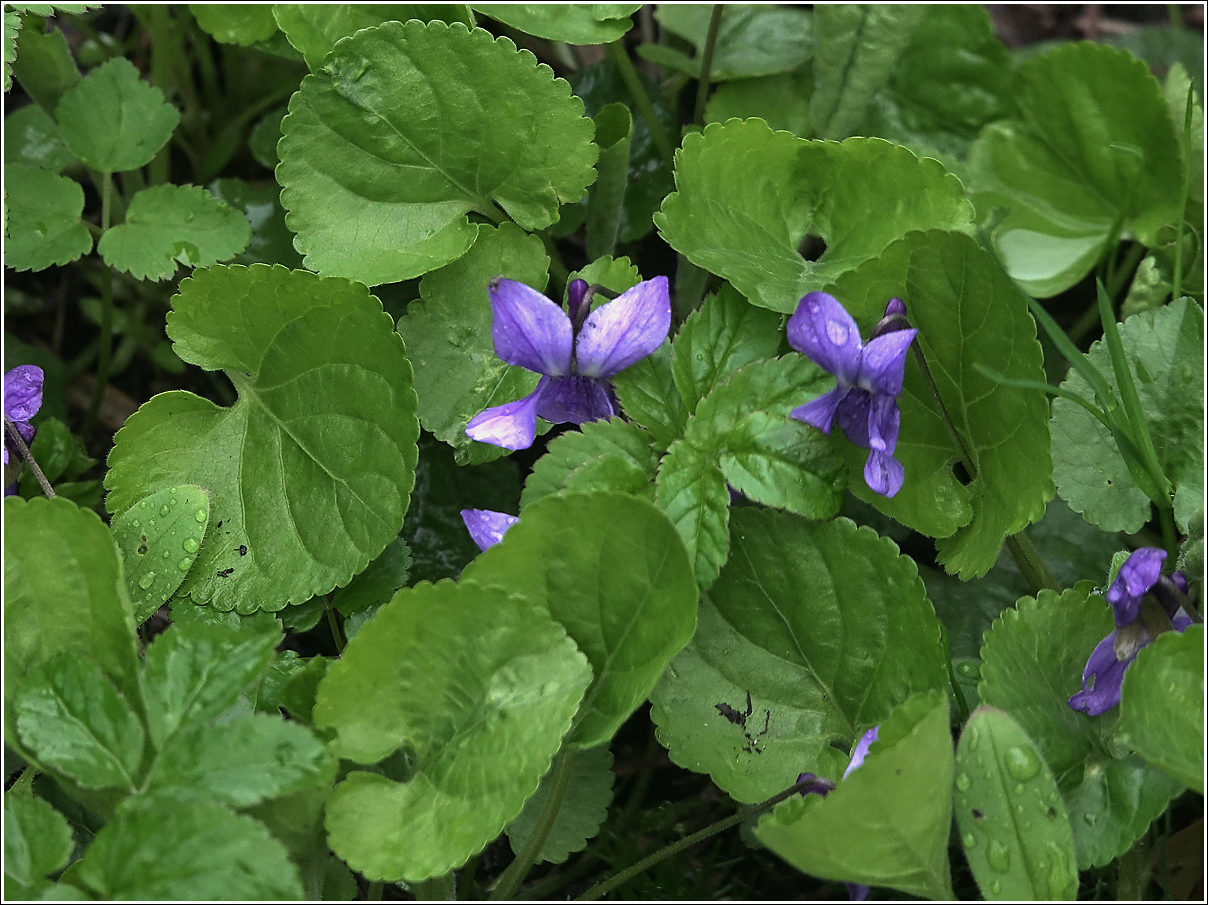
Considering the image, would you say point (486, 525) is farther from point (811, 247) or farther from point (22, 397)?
point (811, 247)

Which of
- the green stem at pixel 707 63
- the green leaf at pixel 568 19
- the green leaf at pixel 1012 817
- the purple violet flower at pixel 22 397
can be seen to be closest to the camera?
the green leaf at pixel 1012 817

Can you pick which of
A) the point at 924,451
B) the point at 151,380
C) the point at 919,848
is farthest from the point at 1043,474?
the point at 151,380

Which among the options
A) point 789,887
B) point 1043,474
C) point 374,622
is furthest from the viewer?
point 789,887

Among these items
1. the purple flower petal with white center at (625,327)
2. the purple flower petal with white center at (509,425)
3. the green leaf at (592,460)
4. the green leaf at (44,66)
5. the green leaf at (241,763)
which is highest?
the green leaf at (44,66)

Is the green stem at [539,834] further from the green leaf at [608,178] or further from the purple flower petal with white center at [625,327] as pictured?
the green leaf at [608,178]

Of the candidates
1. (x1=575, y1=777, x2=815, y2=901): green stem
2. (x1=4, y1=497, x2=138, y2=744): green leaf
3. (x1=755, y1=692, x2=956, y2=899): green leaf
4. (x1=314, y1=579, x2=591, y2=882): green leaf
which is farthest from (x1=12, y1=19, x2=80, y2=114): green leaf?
(x1=755, y1=692, x2=956, y2=899): green leaf

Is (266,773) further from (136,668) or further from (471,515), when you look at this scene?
(471,515)

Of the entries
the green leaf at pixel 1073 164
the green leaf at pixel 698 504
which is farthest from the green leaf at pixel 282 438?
the green leaf at pixel 1073 164

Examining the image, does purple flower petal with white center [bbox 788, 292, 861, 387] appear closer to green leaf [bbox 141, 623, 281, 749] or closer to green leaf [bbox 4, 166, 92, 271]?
green leaf [bbox 141, 623, 281, 749]
